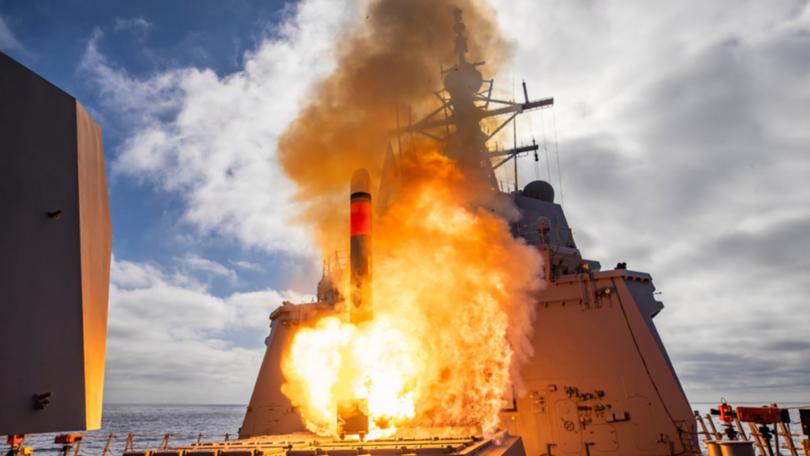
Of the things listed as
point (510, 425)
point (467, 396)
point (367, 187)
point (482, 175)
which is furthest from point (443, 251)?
point (482, 175)

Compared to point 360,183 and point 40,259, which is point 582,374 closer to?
point 360,183

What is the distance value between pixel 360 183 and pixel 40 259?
38.9ft

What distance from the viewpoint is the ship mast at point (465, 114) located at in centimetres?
2838

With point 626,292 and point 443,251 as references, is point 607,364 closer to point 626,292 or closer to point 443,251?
point 626,292

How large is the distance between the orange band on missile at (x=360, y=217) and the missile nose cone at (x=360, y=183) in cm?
46

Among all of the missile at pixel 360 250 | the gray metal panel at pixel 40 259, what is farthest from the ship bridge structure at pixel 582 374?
the gray metal panel at pixel 40 259

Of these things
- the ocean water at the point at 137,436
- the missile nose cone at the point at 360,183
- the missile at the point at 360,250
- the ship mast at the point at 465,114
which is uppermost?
the ship mast at the point at 465,114

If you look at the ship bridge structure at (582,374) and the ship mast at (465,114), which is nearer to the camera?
the ship bridge structure at (582,374)

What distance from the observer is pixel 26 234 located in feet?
16.7

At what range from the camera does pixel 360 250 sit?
1541 centimetres

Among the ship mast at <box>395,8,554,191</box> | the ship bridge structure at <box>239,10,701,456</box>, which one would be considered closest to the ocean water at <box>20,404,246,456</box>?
the ship bridge structure at <box>239,10,701,456</box>

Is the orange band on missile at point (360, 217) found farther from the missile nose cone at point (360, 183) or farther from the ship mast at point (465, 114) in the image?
the ship mast at point (465, 114)

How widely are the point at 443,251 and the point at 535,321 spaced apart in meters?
4.14

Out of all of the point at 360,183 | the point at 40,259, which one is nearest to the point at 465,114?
the point at 360,183
